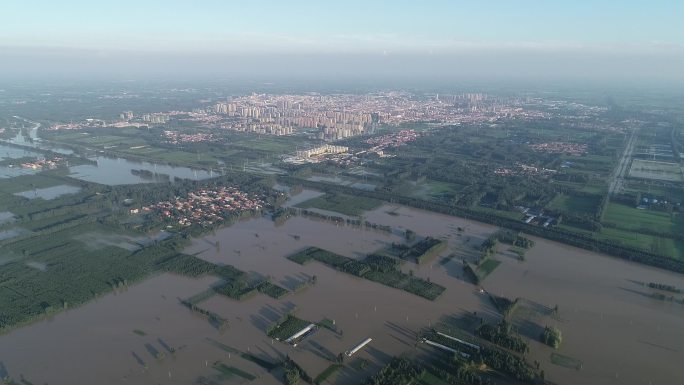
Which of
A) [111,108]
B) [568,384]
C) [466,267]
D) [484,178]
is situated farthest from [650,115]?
[111,108]

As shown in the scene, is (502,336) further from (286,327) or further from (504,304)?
(286,327)

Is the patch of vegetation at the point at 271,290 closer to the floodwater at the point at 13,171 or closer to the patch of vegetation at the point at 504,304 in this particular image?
the patch of vegetation at the point at 504,304

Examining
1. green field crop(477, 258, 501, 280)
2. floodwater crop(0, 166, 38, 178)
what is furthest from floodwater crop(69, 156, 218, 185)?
green field crop(477, 258, 501, 280)

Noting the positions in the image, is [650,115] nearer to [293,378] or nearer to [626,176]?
[626,176]

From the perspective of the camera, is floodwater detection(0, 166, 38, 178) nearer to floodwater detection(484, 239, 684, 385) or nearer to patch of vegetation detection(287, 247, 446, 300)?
patch of vegetation detection(287, 247, 446, 300)

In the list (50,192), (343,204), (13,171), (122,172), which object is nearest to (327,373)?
(343,204)

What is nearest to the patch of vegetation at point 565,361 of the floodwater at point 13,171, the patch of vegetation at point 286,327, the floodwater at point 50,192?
the patch of vegetation at point 286,327
